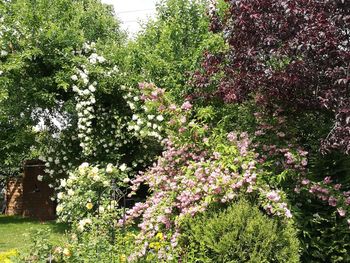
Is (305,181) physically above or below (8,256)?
above

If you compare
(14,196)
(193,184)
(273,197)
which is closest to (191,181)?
(193,184)

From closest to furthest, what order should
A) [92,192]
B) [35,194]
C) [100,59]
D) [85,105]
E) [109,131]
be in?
[92,192], [85,105], [100,59], [109,131], [35,194]

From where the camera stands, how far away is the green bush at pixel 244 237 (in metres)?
4.02

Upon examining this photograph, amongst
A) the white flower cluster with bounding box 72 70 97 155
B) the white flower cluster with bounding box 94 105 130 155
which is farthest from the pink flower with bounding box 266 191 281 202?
the white flower cluster with bounding box 94 105 130 155

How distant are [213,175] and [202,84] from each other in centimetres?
173

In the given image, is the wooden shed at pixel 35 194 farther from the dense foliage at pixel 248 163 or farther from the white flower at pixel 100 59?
the dense foliage at pixel 248 163

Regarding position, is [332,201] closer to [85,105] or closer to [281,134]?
[281,134]

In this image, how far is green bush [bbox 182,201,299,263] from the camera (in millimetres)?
4016

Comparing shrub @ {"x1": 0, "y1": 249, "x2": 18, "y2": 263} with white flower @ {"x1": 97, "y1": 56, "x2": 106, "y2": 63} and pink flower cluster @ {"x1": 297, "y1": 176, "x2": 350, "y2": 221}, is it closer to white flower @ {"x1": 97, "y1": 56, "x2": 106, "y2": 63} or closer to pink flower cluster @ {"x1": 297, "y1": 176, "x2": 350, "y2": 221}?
pink flower cluster @ {"x1": 297, "y1": 176, "x2": 350, "y2": 221}

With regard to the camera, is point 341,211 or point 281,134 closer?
point 341,211

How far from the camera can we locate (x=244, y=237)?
4023 mm

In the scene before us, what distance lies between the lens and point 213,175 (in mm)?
4617

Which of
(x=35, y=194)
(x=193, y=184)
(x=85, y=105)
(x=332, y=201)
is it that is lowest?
(x=332, y=201)

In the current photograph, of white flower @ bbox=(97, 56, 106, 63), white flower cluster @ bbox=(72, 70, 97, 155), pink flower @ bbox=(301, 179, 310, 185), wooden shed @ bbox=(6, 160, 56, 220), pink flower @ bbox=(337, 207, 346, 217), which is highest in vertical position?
white flower @ bbox=(97, 56, 106, 63)
